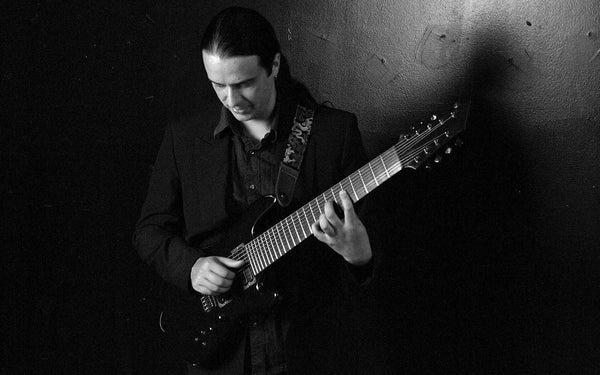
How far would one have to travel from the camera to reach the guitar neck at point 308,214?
4.90ft

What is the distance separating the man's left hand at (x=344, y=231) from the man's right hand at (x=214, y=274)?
291 mm

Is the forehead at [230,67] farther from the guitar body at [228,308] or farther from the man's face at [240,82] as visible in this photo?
the guitar body at [228,308]

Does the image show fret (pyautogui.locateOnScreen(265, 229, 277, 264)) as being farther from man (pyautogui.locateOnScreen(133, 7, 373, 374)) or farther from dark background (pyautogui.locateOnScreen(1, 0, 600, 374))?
dark background (pyautogui.locateOnScreen(1, 0, 600, 374))

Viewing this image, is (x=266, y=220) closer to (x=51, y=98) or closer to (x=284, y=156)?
(x=284, y=156)

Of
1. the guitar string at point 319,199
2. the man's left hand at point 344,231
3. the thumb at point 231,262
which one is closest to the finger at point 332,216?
the man's left hand at point 344,231

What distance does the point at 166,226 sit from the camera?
1.82 meters

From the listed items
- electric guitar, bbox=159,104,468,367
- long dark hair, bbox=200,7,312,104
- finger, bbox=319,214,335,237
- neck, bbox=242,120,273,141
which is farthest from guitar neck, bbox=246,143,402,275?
long dark hair, bbox=200,7,312,104

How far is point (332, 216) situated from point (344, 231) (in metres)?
0.05

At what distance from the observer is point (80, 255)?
2344 millimetres

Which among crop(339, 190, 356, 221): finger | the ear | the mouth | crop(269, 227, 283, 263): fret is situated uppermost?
the ear

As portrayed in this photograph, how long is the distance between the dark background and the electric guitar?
0.37 metres

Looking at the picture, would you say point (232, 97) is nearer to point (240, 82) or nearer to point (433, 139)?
point (240, 82)

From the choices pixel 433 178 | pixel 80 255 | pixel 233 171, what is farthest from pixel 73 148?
pixel 433 178

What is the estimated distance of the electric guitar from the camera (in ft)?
4.76
